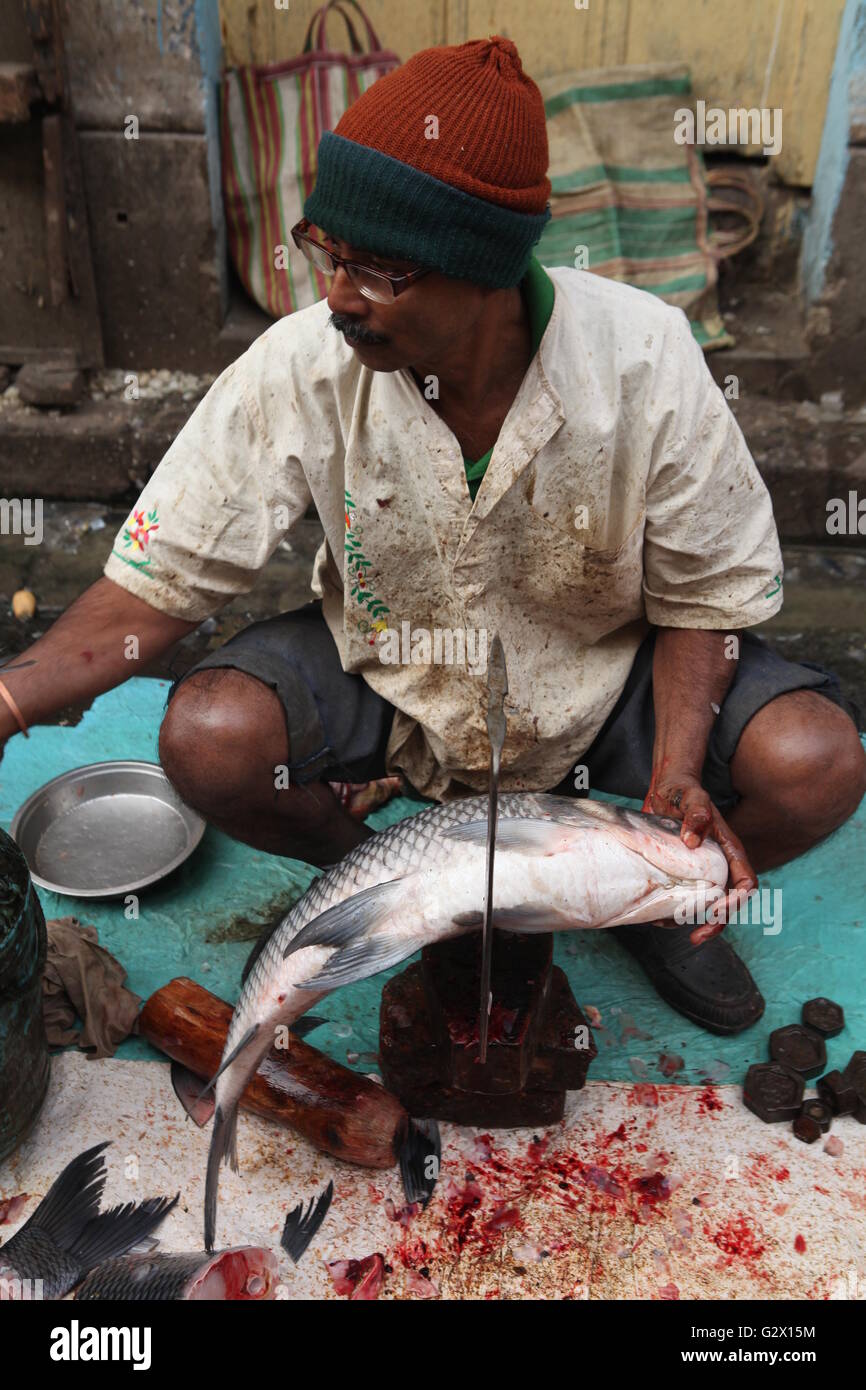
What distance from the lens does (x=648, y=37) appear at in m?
4.66

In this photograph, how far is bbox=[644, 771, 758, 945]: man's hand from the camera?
7.14 ft

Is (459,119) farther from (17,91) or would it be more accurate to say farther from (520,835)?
(17,91)

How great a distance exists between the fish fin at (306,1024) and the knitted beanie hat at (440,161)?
174 centimetres

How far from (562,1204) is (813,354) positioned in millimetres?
3516

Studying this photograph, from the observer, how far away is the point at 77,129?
444 centimetres

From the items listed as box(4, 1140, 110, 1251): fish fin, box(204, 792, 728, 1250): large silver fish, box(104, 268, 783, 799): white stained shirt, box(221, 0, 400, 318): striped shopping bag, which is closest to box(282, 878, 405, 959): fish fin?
box(204, 792, 728, 1250): large silver fish

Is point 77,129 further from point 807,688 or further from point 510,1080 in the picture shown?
point 510,1080

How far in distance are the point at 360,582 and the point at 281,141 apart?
9.75 feet

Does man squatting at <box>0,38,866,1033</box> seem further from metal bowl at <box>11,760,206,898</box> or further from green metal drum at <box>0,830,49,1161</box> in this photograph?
metal bowl at <box>11,760,206,898</box>

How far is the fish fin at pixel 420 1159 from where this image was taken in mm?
2443

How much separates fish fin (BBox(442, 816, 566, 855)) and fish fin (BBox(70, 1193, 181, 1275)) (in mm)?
1032

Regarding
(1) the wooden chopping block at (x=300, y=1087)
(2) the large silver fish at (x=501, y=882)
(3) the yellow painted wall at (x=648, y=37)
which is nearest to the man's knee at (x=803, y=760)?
(2) the large silver fish at (x=501, y=882)

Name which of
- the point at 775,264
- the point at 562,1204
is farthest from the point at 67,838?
the point at 775,264

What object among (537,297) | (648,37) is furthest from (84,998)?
(648,37)
